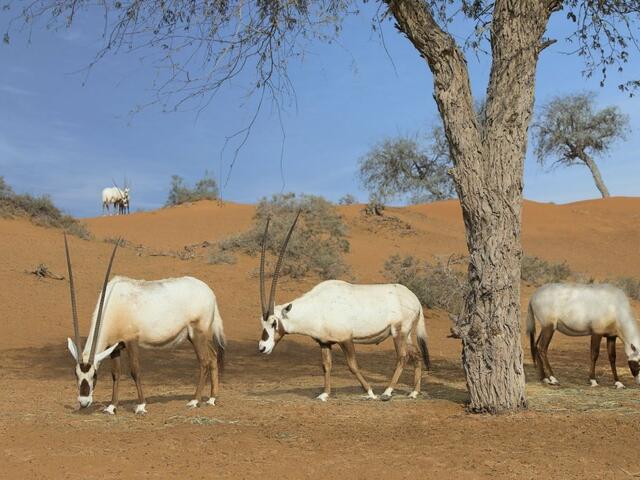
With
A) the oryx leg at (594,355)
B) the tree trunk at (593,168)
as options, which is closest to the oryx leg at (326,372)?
the oryx leg at (594,355)

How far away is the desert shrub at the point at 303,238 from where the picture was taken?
2581 cm

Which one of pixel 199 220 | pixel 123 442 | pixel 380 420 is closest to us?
pixel 123 442

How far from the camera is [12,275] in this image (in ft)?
73.3

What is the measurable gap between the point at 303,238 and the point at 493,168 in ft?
59.9

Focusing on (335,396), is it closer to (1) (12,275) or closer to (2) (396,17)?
(2) (396,17)

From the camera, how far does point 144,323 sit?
32.0 ft

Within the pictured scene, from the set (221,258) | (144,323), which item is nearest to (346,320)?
(144,323)

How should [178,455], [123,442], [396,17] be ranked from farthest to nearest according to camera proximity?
1. [396,17]
2. [123,442]
3. [178,455]

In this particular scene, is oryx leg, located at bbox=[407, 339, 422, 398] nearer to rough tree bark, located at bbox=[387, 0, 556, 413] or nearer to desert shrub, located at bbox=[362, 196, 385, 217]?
rough tree bark, located at bbox=[387, 0, 556, 413]

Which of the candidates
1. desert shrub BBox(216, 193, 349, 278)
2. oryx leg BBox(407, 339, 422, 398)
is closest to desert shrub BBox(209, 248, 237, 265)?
desert shrub BBox(216, 193, 349, 278)

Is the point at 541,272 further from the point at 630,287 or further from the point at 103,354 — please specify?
the point at 103,354

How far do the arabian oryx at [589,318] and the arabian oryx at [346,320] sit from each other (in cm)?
287

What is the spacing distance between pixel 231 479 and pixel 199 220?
113 ft

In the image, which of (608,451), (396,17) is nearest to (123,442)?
(608,451)
